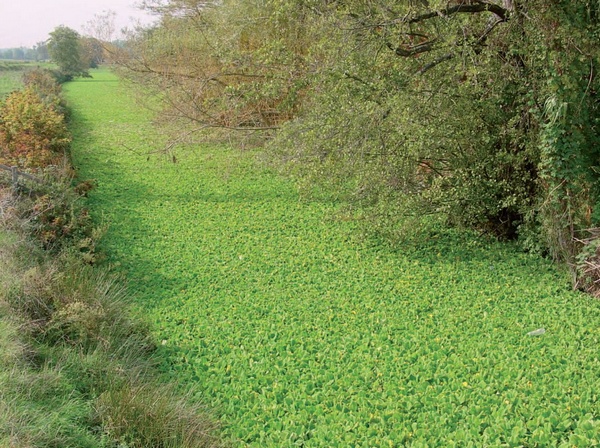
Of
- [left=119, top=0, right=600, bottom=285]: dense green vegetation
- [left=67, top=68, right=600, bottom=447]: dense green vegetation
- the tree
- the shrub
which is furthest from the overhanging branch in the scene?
the tree

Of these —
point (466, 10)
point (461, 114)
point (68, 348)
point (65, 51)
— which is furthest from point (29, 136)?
point (65, 51)

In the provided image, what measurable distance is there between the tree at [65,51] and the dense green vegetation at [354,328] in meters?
35.8

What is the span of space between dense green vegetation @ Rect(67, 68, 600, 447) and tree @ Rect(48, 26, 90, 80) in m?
35.8

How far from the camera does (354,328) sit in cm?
486

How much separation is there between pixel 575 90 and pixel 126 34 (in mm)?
13953

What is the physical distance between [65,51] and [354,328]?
1627 inches

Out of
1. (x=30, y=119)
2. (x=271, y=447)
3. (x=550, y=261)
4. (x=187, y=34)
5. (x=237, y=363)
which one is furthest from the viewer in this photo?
(x=187, y=34)

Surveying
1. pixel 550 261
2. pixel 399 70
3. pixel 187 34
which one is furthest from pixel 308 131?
pixel 187 34

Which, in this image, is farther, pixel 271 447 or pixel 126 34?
pixel 126 34

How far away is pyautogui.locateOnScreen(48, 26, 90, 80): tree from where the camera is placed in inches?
1545

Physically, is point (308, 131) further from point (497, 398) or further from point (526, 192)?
point (497, 398)

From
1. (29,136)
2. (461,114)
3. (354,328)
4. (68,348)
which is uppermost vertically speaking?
(461,114)

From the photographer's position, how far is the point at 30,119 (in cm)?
984

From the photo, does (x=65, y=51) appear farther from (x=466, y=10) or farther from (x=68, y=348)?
(x=68, y=348)
